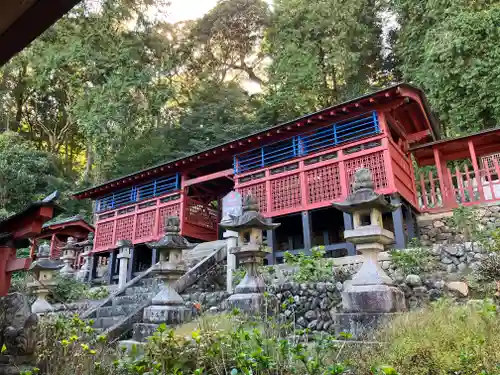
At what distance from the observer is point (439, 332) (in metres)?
3.48

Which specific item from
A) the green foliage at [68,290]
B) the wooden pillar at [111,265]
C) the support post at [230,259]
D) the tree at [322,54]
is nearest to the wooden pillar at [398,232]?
the support post at [230,259]

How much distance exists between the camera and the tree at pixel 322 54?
2130 cm

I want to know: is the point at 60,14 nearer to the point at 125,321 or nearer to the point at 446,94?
the point at 125,321

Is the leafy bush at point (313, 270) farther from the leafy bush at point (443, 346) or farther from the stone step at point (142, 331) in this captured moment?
the leafy bush at point (443, 346)

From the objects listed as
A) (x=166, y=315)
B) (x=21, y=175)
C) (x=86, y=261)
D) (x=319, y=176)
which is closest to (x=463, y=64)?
(x=319, y=176)

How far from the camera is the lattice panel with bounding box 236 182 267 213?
1225 centimetres

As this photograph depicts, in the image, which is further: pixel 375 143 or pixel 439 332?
pixel 375 143

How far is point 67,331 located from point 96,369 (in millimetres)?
1266

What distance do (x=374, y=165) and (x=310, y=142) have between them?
238cm

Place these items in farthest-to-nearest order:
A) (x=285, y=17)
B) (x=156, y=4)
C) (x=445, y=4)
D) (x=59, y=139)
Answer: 1. (x=59, y=139)
2. (x=285, y=17)
3. (x=156, y=4)
4. (x=445, y=4)

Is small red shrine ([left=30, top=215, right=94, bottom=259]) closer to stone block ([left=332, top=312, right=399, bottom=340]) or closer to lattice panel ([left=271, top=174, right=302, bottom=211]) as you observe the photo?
lattice panel ([left=271, top=174, right=302, bottom=211])

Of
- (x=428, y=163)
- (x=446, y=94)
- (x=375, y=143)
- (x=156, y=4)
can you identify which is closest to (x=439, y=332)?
(x=375, y=143)

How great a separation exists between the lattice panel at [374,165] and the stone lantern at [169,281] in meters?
5.21

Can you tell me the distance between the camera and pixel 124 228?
1611 centimetres
